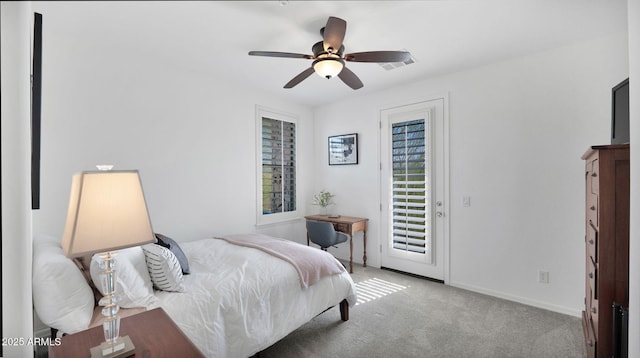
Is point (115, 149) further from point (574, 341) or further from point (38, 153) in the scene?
point (574, 341)

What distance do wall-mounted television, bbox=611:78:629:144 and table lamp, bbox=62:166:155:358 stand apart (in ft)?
7.92

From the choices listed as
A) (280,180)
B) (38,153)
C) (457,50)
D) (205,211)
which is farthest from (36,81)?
(280,180)

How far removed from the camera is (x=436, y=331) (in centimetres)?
220

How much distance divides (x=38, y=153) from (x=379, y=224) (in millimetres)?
3533

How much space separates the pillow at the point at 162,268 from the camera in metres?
1.40

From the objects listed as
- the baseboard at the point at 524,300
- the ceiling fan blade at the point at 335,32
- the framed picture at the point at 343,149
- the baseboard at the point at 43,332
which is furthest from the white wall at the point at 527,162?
the baseboard at the point at 43,332

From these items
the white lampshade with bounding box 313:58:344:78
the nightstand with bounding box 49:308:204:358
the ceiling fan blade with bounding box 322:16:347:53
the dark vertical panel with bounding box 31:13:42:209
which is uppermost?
the white lampshade with bounding box 313:58:344:78

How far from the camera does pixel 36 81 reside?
59 cm

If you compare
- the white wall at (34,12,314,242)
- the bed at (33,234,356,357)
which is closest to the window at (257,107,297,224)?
the bed at (33,234,356,357)

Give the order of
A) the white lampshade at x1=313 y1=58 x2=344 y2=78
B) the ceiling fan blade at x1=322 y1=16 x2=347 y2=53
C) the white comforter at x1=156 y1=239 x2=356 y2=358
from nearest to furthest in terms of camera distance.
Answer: the ceiling fan blade at x1=322 y1=16 x2=347 y2=53 → the white comforter at x1=156 y1=239 x2=356 y2=358 → the white lampshade at x1=313 y1=58 x2=344 y2=78

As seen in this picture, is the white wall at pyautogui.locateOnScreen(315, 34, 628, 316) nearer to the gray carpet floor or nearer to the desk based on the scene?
the gray carpet floor

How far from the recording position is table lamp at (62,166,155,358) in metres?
0.70

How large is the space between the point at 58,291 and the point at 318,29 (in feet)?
4.41

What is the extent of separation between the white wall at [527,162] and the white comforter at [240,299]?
1.73 m
